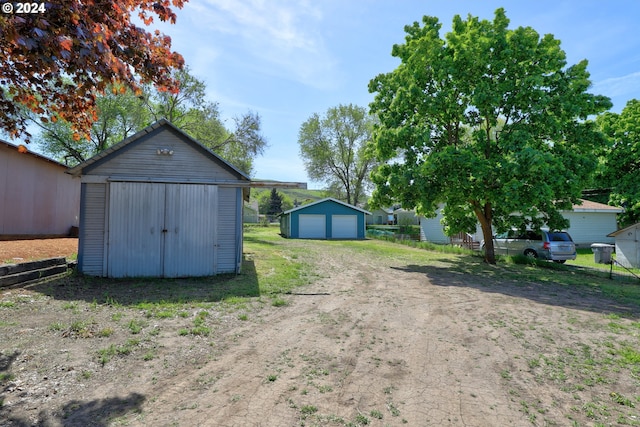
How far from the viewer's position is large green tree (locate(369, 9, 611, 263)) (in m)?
11.8

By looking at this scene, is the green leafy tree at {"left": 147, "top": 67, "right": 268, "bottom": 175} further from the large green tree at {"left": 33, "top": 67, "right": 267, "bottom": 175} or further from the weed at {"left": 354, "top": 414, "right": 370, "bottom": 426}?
the weed at {"left": 354, "top": 414, "right": 370, "bottom": 426}

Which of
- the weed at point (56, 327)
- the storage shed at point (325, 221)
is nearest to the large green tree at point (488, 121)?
the weed at point (56, 327)

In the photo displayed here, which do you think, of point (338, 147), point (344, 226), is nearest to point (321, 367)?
point (344, 226)

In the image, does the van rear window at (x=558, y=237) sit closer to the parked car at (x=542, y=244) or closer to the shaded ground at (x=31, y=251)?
the parked car at (x=542, y=244)

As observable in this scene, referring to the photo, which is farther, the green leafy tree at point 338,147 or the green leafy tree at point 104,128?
the green leafy tree at point 338,147

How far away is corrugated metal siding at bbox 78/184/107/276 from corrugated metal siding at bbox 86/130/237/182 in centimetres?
57

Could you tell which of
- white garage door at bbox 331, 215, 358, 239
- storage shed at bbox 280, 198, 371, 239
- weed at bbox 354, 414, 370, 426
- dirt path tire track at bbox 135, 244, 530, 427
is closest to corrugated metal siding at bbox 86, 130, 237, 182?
dirt path tire track at bbox 135, 244, 530, 427

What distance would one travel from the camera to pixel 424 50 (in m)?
13.7


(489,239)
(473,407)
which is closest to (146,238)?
(473,407)

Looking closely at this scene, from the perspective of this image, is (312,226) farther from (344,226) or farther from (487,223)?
(487,223)

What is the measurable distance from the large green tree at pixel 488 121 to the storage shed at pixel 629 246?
3.74 m

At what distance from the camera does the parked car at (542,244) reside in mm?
15586

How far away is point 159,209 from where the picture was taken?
9.48 meters

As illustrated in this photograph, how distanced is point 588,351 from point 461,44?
11983 mm
